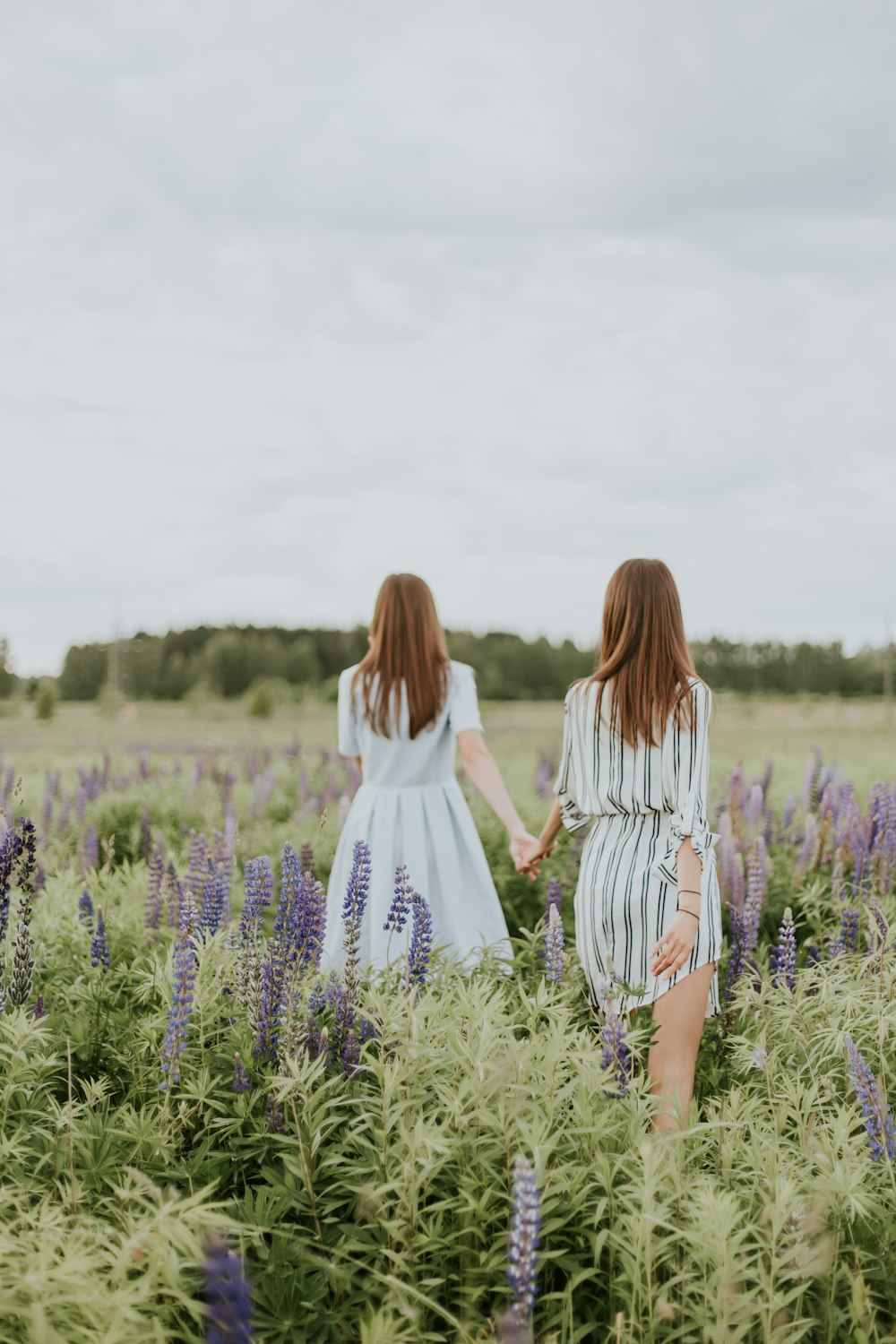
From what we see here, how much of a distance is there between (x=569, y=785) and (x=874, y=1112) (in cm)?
166

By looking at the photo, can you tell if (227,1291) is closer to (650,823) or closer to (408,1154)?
(408,1154)

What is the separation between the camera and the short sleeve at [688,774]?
3.74 m

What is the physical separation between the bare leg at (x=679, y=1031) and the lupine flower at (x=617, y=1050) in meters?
0.36

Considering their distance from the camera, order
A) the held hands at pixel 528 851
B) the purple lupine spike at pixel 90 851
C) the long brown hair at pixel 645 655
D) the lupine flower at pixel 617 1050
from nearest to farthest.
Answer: the lupine flower at pixel 617 1050 → the long brown hair at pixel 645 655 → the held hands at pixel 528 851 → the purple lupine spike at pixel 90 851

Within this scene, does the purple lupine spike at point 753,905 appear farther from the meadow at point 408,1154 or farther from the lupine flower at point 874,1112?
the lupine flower at point 874,1112

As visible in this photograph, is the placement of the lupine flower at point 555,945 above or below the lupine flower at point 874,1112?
above

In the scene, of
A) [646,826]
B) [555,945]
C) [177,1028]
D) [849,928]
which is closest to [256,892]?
[177,1028]

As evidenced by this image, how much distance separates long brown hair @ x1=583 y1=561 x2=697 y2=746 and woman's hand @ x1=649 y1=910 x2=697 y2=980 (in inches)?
26.6

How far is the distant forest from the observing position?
67188 millimetres

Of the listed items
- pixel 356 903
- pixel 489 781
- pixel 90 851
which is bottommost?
pixel 90 851

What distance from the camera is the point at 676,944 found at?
11.9 feet

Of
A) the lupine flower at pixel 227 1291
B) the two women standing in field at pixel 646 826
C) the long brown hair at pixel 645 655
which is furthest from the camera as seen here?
the long brown hair at pixel 645 655

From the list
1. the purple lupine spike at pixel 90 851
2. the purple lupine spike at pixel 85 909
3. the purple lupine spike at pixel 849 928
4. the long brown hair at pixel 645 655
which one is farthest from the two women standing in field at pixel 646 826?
the purple lupine spike at pixel 90 851

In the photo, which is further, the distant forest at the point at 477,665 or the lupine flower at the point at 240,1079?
the distant forest at the point at 477,665
